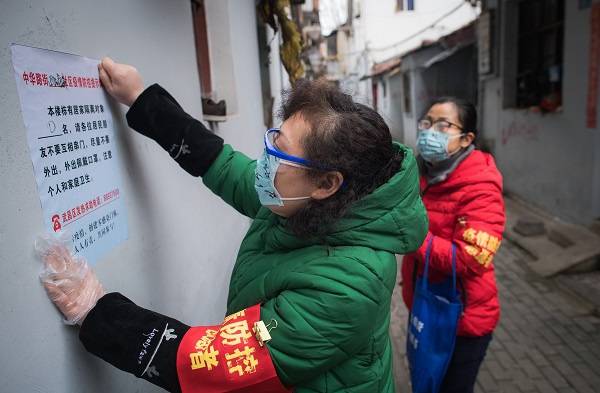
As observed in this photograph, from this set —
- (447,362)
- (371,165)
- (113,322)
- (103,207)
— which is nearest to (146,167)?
(103,207)

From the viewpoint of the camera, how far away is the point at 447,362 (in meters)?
2.07

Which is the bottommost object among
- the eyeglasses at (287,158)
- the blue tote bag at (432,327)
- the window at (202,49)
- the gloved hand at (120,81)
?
the blue tote bag at (432,327)

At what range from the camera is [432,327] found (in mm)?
2098

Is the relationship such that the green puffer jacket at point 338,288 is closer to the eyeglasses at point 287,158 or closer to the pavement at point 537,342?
the eyeglasses at point 287,158

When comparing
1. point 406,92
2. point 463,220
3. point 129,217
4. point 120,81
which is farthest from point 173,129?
point 406,92

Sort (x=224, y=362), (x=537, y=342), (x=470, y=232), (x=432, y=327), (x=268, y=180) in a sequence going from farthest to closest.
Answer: (x=537, y=342) < (x=432, y=327) < (x=470, y=232) < (x=268, y=180) < (x=224, y=362)

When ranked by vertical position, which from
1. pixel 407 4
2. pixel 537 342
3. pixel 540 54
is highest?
pixel 407 4

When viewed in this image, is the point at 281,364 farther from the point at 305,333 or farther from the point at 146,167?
the point at 146,167

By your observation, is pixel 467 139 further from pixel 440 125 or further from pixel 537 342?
pixel 537 342

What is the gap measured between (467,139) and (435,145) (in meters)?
Answer: 0.18

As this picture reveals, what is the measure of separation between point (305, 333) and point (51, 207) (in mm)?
701

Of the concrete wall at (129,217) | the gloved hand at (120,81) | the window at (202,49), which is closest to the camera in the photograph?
the concrete wall at (129,217)

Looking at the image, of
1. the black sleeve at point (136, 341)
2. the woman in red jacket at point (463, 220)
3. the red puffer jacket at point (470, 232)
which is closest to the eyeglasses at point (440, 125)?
the woman in red jacket at point (463, 220)

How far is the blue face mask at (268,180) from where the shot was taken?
4.13 ft
